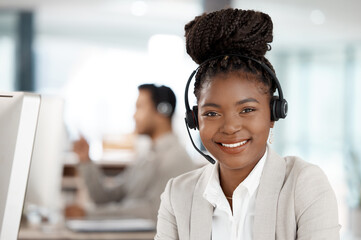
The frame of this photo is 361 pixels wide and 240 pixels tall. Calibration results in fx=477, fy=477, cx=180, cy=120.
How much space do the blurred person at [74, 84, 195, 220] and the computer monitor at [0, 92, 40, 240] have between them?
188 centimetres

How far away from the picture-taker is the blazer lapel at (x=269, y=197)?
1071 mm

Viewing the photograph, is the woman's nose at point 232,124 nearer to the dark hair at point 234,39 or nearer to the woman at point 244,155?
the woman at point 244,155

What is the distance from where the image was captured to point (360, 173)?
341cm

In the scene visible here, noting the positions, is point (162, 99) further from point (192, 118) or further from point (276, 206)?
point (276, 206)

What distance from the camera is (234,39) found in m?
1.08

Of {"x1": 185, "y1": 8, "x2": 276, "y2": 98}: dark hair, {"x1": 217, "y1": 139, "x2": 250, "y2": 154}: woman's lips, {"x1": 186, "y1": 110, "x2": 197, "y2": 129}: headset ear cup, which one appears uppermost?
{"x1": 185, "y1": 8, "x2": 276, "y2": 98}: dark hair

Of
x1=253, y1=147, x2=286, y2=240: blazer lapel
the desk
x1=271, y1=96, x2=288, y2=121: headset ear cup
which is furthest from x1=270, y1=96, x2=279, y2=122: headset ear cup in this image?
the desk

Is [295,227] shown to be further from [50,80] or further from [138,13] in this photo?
[50,80]

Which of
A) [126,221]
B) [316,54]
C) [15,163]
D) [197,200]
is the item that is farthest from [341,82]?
[15,163]

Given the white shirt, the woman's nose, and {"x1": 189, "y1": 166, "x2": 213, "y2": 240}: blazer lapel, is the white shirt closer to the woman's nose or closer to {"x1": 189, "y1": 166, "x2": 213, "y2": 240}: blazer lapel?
{"x1": 189, "y1": 166, "x2": 213, "y2": 240}: blazer lapel

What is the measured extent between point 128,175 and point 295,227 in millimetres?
2318

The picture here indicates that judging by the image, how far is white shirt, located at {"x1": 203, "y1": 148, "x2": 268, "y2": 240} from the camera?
1.13 meters

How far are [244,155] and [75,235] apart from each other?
129 centimetres

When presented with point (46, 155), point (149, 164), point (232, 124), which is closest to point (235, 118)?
point (232, 124)
